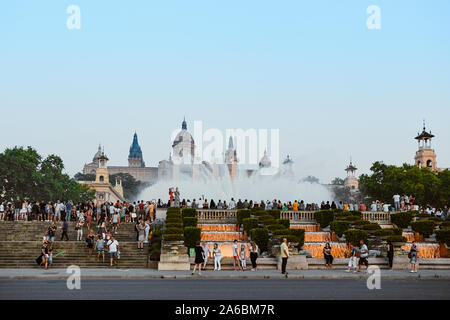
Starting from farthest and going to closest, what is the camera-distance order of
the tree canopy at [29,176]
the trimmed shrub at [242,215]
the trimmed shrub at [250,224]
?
the tree canopy at [29,176] < the trimmed shrub at [242,215] < the trimmed shrub at [250,224]

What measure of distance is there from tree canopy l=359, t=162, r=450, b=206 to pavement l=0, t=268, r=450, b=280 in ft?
164

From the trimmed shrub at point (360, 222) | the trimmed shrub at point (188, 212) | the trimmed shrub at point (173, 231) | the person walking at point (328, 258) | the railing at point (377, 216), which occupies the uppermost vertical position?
the trimmed shrub at point (188, 212)

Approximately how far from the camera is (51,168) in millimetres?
96250

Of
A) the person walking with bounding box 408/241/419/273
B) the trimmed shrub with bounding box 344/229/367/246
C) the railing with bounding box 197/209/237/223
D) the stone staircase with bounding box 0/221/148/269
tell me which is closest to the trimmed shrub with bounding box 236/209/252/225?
the railing with bounding box 197/209/237/223

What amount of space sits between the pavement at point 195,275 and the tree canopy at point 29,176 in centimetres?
5881

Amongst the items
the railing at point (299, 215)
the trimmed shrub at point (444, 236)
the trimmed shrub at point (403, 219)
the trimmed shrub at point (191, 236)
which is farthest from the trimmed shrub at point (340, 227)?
the trimmed shrub at point (191, 236)

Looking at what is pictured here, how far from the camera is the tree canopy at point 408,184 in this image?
80.4 meters

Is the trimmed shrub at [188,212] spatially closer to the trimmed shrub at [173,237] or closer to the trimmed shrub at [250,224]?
the trimmed shrub at [250,224]

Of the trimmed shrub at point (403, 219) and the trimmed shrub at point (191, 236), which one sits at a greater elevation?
the trimmed shrub at point (403, 219)

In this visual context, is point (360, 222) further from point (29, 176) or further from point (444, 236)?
point (29, 176)

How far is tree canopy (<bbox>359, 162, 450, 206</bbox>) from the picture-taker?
8038 centimetres

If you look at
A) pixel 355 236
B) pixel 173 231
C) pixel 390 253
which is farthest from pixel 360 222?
pixel 173 231

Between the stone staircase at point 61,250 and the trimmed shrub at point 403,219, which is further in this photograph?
the trimmed shrub at point 403,219

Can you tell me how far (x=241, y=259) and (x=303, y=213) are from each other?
19.7 m
